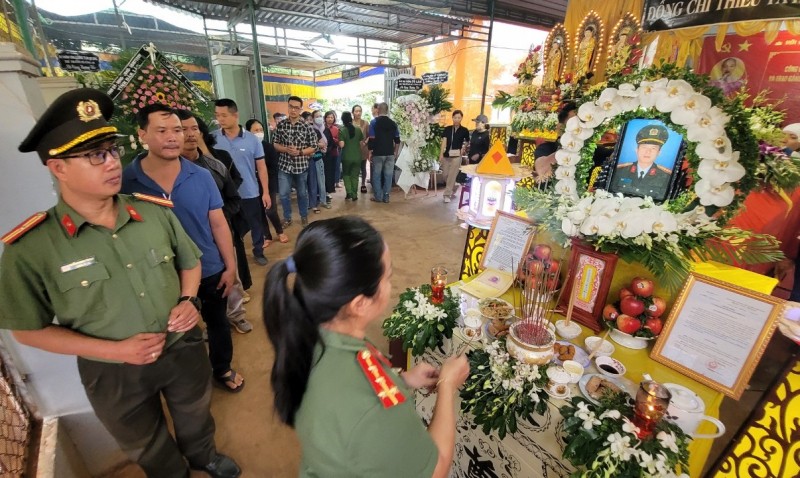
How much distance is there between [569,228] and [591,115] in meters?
0.51

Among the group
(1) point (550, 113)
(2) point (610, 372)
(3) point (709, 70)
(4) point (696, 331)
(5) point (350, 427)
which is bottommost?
(2) point (610, 372)

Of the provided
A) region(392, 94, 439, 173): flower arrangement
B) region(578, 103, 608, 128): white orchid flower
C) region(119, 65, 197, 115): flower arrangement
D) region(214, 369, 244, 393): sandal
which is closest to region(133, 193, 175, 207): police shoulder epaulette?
region(214, 369, 244, 393): sandal

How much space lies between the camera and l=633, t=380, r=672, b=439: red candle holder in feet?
3.09

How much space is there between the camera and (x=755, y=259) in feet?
4.27

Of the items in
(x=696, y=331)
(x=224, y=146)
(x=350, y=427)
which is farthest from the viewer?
(x=224, y=146)

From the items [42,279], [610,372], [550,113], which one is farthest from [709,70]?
[42,279]

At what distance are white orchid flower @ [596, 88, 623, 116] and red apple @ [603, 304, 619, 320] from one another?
0.83 m

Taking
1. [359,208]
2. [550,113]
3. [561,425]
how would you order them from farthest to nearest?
[359,208]
[550,113]
[561,425]

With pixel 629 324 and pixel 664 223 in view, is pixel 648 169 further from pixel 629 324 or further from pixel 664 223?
pixel 629 324

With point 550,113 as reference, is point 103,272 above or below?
below

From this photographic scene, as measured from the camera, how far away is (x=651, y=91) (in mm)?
1314

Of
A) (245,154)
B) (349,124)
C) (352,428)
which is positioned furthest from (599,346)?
(349,124)

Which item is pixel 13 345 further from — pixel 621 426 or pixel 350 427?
pixel 621 426

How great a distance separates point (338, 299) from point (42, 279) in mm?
1050
